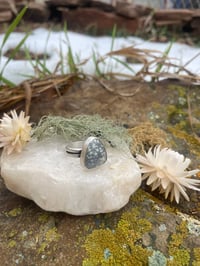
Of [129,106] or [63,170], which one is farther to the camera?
[129,106]

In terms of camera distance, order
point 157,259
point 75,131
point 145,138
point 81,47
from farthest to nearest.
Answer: point 81,47
point 145,138
point 75,131
point 157,259

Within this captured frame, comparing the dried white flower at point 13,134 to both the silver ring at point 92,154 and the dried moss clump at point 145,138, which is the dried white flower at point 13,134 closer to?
the silver ring at point 92,154

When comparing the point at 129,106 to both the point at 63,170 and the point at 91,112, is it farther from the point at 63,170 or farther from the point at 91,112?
the point at 63,170

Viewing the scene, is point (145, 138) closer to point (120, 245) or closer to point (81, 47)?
point (120, 245)

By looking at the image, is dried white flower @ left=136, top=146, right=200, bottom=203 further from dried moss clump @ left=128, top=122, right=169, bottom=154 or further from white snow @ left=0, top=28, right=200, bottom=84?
white snow @ left=0, top=28, right=200, bottom=84

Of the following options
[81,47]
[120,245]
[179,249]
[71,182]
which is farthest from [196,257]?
[81,47]

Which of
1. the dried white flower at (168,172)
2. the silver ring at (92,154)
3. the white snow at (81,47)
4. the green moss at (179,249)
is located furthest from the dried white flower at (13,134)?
the white snow at (81,47)

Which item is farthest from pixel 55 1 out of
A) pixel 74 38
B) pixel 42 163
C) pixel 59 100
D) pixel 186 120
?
pixel 42 163
